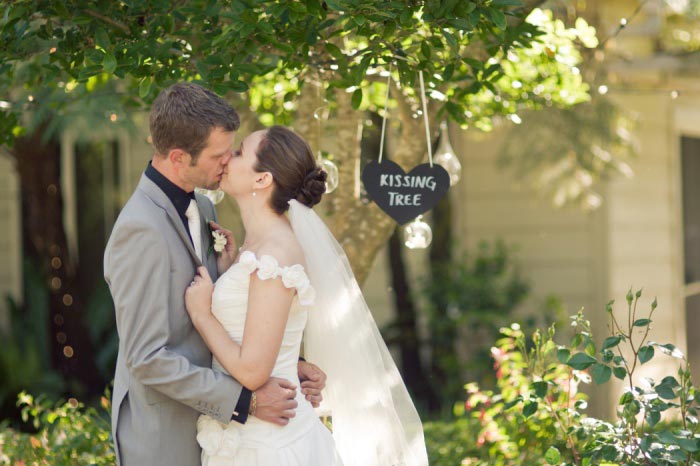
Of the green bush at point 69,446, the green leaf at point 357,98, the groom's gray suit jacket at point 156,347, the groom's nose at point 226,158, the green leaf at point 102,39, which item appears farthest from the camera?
the green bush at point 69,446

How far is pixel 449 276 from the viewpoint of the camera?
26.1 feet

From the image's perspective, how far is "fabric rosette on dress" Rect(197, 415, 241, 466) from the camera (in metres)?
2.75

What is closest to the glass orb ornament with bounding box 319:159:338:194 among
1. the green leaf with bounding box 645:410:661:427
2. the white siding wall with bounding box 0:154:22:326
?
the green leaf with bounding box 645:410:661:427

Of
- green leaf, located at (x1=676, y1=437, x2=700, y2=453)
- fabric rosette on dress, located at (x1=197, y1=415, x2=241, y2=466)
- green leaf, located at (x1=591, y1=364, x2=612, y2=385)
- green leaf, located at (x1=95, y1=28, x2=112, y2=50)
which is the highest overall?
green leaf, located at (x1=95, y1=28, x2=112, y2=50)

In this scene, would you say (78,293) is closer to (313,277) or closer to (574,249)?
(574,249)

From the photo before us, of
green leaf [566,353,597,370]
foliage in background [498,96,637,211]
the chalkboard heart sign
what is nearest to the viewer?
green leaf [566,353,597,370]

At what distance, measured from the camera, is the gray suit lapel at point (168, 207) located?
2.79 metres

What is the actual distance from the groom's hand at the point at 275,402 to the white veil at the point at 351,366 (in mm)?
302

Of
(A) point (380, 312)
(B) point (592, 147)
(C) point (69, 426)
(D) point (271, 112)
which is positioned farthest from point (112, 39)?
(A) point (380, 312)

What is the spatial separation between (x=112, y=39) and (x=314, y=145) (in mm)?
1165

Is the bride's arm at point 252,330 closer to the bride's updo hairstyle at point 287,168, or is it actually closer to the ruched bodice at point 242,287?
the ruched bodice at point 242,287

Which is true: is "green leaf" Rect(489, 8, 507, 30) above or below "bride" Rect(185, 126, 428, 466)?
above

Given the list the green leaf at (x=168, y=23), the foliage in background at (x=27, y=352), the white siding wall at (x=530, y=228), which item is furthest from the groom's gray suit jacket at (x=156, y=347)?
the white siding wall at (x=530, y=228)

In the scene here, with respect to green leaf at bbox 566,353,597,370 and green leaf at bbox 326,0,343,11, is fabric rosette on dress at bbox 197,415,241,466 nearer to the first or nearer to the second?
green leaf at bbox 566,353,597,370
